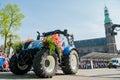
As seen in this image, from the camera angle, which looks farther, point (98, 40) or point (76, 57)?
point (98, 40)

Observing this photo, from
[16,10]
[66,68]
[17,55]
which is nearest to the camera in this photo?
[17,55]

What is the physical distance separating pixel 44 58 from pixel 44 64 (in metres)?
0.26

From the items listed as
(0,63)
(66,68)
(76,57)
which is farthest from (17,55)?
(0,63)

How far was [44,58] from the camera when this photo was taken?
428 inches

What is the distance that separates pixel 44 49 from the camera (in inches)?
441

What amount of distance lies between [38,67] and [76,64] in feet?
13.5

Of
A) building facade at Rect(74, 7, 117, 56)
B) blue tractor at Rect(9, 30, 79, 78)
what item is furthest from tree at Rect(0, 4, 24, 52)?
building facade at Rect(74, 7, 117, 56)

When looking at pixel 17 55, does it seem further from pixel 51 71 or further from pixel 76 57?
pixel 76 57

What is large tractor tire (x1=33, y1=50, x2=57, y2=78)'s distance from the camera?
34.6ft

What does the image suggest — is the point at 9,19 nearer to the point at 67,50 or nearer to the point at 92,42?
the point at 67,50

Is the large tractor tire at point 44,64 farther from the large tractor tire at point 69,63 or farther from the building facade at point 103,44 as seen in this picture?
the building facade at point 103,44

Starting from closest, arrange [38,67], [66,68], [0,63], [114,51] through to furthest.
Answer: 1. [38,67]
2. [66,68]
3. [0,63]
4. [114,51]

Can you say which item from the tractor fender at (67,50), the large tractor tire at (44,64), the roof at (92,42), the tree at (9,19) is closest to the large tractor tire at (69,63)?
the tractor fender at (67,50)

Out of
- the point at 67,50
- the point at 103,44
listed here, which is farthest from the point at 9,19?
the point at 103,44
